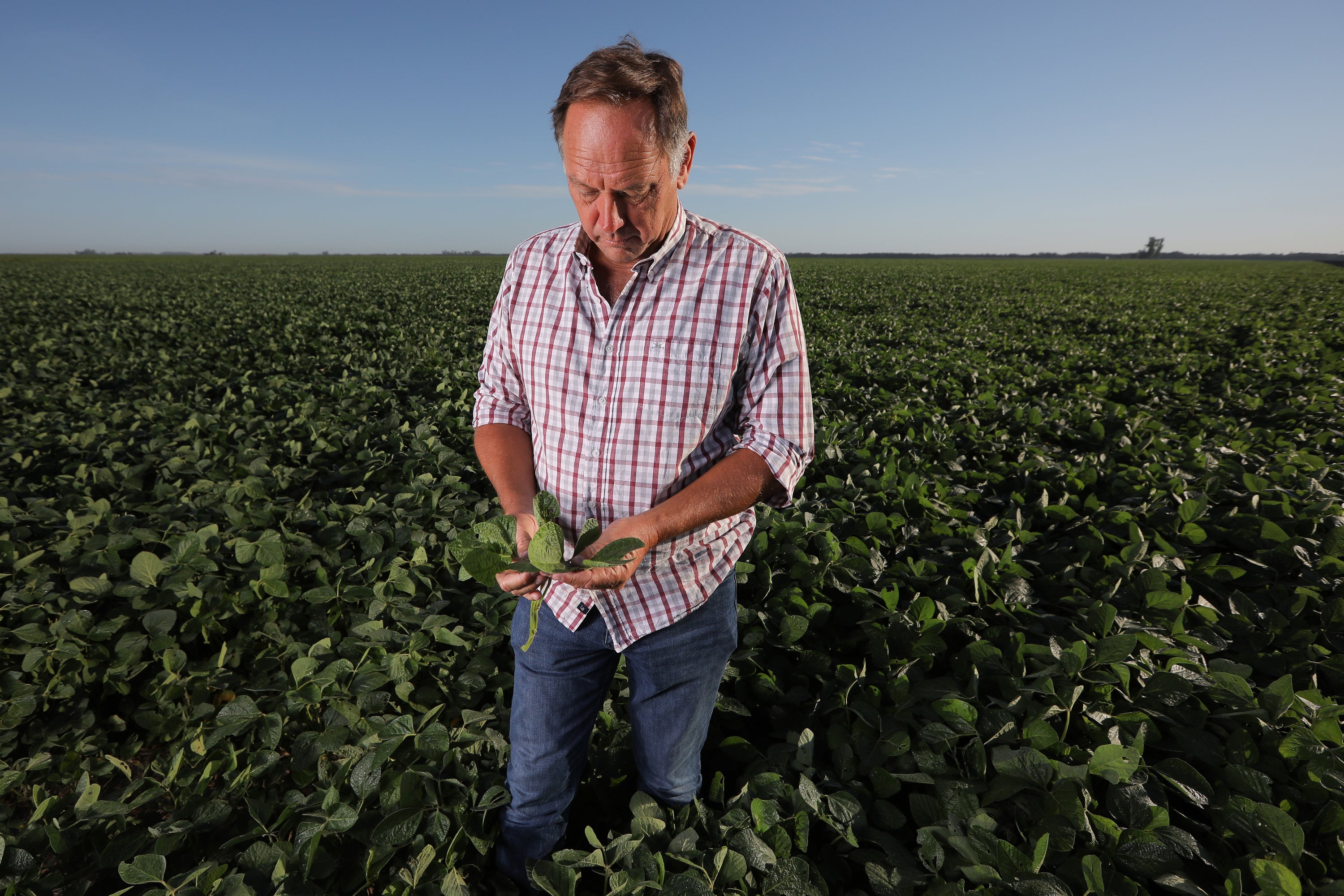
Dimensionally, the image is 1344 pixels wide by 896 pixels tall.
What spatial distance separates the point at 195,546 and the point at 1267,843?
3750 mm

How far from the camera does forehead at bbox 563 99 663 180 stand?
4.05 ft

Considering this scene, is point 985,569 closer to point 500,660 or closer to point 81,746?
point 500,660

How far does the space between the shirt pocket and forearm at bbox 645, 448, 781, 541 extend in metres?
0.14

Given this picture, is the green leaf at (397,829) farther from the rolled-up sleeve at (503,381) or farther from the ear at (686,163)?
the ear at (686,163)

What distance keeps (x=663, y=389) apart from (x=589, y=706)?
36.9 inches

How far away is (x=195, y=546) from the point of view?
2686 mm

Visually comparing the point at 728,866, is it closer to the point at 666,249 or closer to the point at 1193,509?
the point at 666,249

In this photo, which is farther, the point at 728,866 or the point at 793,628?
the point at 793,628

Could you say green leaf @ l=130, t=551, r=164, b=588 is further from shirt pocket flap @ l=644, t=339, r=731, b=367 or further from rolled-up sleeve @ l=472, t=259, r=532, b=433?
shirt pocket flap @ l=644, t=339, r=731, b=367

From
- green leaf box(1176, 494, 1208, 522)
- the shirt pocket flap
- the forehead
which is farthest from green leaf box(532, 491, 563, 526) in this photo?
green leaf box(1176, 494, 1208, 522)

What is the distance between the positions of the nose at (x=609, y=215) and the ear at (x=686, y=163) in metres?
0.17

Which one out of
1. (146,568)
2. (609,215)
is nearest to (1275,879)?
(609,215)

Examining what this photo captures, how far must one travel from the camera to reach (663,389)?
1.42 meters

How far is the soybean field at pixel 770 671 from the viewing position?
1573 millimetres
